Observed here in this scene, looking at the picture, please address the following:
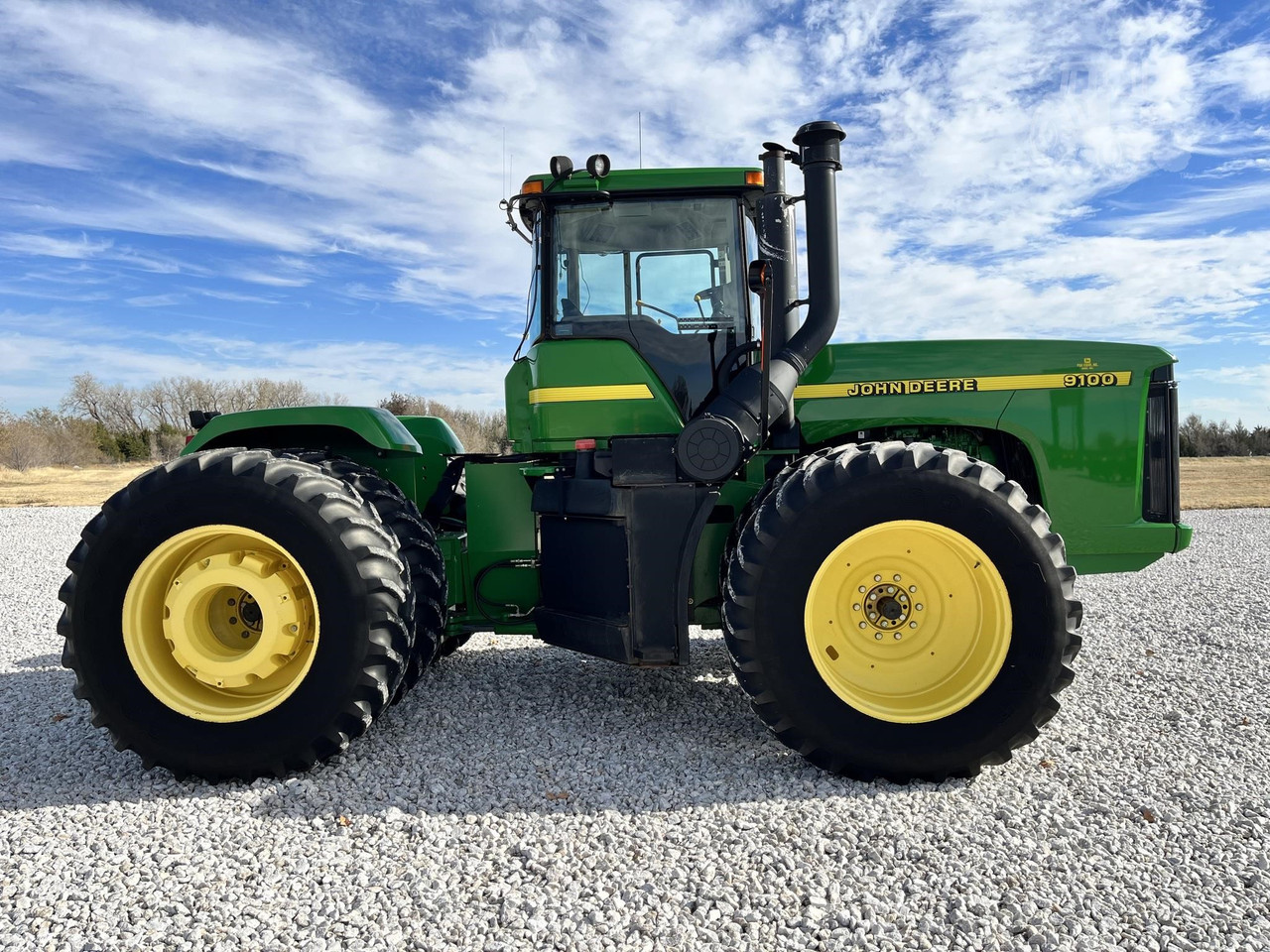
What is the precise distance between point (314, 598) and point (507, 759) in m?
1.04

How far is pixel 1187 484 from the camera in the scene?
20281mm

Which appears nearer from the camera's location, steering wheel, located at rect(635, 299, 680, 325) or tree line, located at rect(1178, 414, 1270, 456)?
steering wheel, located at rect(635, 299, 680, 325)

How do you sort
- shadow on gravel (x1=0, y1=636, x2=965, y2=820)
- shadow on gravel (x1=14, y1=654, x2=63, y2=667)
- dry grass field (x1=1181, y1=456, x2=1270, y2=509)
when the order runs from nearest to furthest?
1. shadow on gravel (x1=0, y1=636, x2=965, y2=820)
2. shadow on gravel (x1=14, y1=654, x2=63, y2=667)
3. dry grass field (x1=1181, y1=456, x2=1270, y2=509)

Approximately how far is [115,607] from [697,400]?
2.58 metres

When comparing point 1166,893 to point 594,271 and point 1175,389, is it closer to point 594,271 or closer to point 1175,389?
point 1175,389

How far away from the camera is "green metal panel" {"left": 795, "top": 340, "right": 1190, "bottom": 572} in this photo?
387 centimetres

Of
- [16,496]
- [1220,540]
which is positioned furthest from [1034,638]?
[16,496]

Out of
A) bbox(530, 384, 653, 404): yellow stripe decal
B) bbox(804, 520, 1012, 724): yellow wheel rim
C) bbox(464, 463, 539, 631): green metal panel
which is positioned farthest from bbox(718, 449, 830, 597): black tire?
bbox(464, 463, 539, 631): green metal panel

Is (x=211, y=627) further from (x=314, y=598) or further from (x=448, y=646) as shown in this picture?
(x=448, y=646)

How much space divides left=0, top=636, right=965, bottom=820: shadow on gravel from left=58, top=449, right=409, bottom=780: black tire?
0.56 feet

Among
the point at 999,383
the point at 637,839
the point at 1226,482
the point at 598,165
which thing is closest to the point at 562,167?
the point at 598,165

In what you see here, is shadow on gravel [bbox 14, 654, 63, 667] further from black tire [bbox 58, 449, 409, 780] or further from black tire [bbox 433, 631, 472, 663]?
black tire [bbox 58, 449, 409, 780]

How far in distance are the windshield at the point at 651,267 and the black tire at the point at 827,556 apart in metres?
1.01

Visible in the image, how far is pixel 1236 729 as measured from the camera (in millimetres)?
3924
